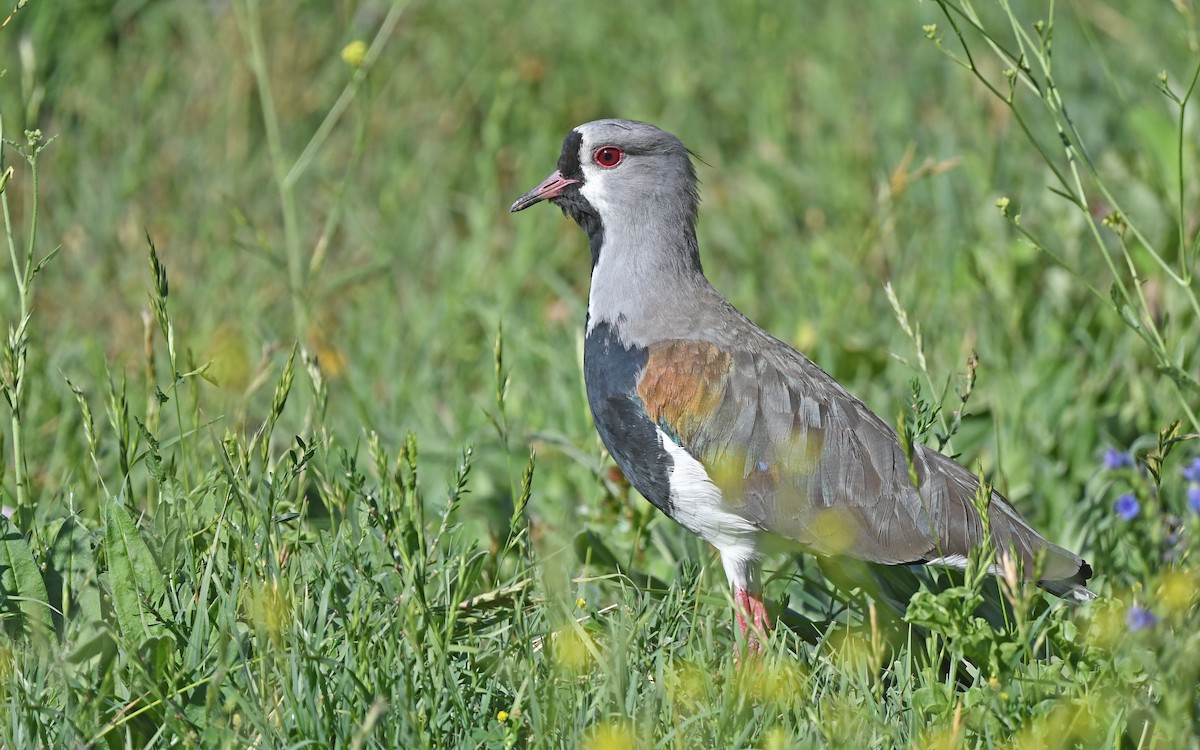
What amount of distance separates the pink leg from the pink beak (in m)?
1.35

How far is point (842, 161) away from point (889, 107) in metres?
0.58

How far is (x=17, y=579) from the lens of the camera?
2973mm

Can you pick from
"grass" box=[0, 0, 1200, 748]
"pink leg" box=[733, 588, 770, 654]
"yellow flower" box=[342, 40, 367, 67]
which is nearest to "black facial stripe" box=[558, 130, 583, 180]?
"grass" box=[0, 0, 1200, 748]

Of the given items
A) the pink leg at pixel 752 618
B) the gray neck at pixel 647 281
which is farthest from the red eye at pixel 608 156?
the pink leg at pixel 752 618

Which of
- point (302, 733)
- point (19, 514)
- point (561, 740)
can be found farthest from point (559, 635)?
point (19, 514)

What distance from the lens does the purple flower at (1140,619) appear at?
7.80 feet

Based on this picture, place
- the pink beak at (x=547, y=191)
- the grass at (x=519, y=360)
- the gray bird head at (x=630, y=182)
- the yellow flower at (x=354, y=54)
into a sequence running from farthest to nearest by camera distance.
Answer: the yellow flower at (x=354, y=54) < the pink beak at (x=547, y=191) < the gray bird head at (x=630, y=182) < the grass at (x=519, y=360)

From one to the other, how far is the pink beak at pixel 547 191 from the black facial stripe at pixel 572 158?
0.02 m

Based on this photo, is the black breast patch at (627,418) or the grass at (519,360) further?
the black breast patch at (627,418)

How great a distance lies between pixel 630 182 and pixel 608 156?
108 mm

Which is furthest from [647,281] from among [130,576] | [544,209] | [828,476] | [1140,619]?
[544,209]

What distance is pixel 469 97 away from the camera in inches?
263

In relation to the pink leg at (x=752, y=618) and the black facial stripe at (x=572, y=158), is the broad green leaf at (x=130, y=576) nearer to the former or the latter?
the pink leg at (x=752, y=618)

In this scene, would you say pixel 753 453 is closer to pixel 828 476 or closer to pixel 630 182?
pixel 828 476
